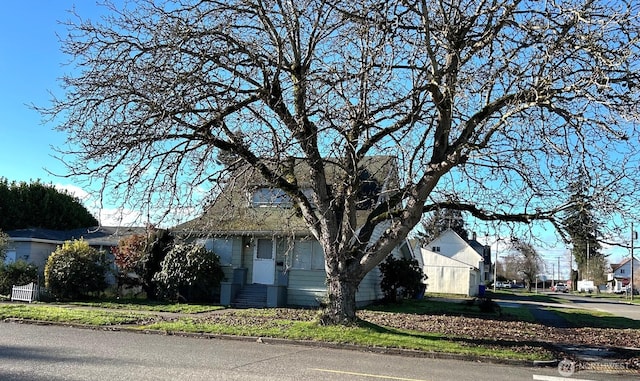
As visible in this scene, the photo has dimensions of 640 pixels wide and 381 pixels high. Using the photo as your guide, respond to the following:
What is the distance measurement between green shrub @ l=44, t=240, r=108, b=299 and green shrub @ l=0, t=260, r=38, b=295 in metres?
1.62

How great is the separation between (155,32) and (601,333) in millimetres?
16976

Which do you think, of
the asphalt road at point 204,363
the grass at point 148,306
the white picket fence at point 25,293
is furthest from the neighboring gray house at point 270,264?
the asphalt road at point 204,363

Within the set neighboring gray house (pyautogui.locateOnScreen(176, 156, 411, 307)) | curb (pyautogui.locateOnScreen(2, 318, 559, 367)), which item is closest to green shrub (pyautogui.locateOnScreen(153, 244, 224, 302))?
neighboring gray house (pyautogui.locateOnScreen(176, 156, 411, 307))

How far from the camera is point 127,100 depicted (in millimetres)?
13016

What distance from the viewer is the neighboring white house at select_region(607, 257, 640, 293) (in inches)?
3799

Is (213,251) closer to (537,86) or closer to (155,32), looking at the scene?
(155,32)

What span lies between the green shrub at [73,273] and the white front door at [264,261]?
6598mm

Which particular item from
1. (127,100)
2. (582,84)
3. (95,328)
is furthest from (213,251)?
(582,84)

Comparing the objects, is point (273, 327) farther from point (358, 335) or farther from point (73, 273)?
point (73, 273)

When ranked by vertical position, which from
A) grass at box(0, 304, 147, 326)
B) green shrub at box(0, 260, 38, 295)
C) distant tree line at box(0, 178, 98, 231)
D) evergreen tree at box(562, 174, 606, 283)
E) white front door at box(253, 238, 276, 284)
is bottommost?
grass at box(0, 304, 147, 326)

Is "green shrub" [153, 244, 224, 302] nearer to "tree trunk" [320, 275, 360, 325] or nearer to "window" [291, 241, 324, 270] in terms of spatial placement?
"window" [291, 241, 324, 270]

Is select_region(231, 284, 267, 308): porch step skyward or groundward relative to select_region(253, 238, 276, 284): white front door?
groundward

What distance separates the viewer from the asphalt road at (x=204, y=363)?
862 cm

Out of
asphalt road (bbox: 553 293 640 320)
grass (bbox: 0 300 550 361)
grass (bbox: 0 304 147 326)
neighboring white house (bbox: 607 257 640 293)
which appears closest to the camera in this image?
grass (bbox: 0 300 550 361)
